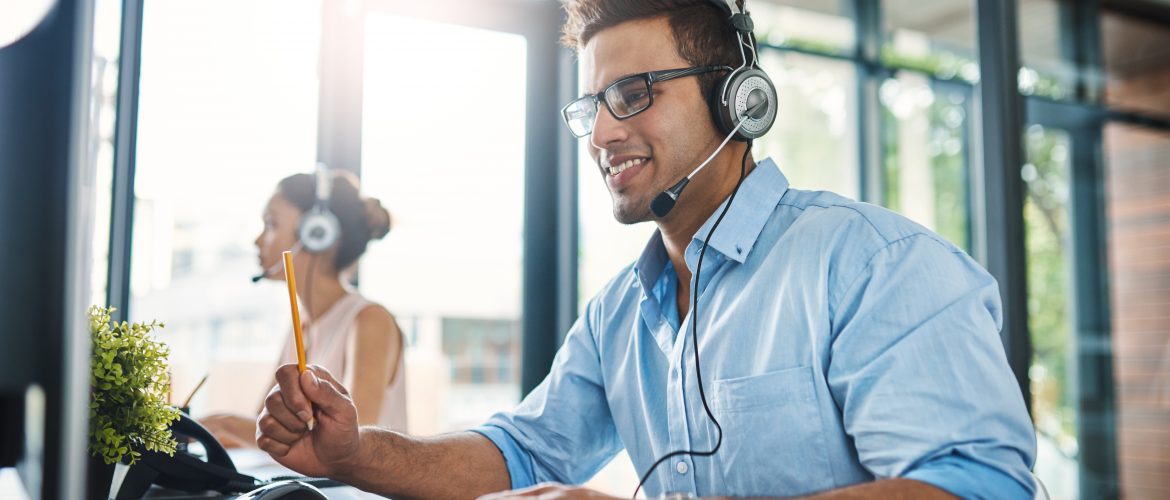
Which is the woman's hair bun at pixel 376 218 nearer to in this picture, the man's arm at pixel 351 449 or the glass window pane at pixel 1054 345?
the man's arm at pixel 351 449

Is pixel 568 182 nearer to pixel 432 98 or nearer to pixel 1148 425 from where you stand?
pixel 432 98

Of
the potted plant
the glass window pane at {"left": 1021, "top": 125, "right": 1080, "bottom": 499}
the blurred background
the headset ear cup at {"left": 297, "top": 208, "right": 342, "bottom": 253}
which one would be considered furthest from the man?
the glass window pane at {"left": 1021, "top": 125, "right": 1080, "bottom": 499}

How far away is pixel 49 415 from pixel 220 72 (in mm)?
2797

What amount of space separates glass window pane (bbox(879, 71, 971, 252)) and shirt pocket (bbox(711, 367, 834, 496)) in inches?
116

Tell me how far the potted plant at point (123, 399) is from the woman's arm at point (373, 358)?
4.18 ft

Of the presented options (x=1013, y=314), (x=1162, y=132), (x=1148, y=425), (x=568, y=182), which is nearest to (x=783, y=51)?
(x=568, y=182)

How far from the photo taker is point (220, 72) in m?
2.95

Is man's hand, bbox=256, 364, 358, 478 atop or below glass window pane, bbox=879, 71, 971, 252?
below

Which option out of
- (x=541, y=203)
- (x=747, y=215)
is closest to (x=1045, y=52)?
(x=541, y=203)

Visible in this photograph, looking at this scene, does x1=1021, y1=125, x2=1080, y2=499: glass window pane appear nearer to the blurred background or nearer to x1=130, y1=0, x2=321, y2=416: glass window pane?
the blurred background

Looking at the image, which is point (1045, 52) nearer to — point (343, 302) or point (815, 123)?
A: point (815, 123)

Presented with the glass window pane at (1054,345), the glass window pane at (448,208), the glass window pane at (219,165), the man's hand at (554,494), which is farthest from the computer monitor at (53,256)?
the glass window pane at (1054,345)

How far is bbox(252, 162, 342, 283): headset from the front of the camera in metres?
2.57

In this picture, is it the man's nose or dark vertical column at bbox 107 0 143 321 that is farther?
dark vertical column at bbox 107 0 143 321
